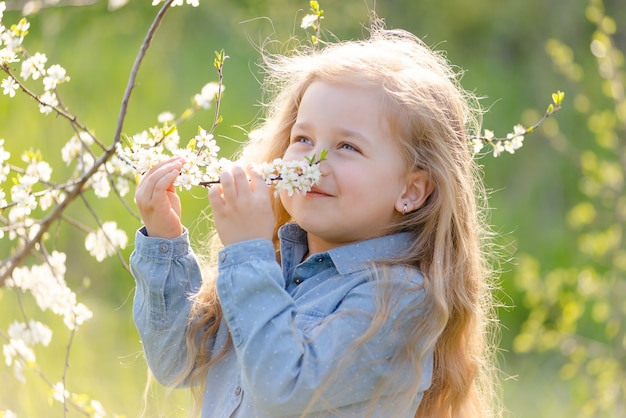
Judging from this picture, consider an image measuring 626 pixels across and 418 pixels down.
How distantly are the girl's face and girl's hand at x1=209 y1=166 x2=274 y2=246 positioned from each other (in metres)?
0.09

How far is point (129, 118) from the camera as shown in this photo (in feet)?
16.8

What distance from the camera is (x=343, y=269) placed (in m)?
1.69

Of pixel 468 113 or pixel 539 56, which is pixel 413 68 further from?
pixel 539 56

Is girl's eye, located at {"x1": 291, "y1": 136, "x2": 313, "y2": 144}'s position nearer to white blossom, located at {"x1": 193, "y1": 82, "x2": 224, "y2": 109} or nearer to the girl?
the girl

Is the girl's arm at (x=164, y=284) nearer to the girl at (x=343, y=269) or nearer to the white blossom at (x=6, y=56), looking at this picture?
the girl at (x=343, y=269)

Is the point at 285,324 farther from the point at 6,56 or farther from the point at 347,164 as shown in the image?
the point at 6,56

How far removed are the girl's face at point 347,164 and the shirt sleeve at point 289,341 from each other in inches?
5.2

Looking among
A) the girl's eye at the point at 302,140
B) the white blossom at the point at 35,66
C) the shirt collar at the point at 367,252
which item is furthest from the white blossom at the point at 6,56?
the shirt collar at the point at 367,252

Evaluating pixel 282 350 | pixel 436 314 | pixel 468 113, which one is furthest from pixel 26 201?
pixel 468 113

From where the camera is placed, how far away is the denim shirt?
1.50 meters

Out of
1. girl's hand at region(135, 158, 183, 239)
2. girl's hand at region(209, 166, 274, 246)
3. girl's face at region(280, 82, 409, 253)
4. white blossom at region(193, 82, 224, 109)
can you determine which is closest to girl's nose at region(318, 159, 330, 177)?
girl's face at region(280, 82, 409, 253)

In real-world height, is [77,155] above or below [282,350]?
above

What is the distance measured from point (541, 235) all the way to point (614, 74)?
2.26m

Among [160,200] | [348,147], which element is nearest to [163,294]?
[160,200]
